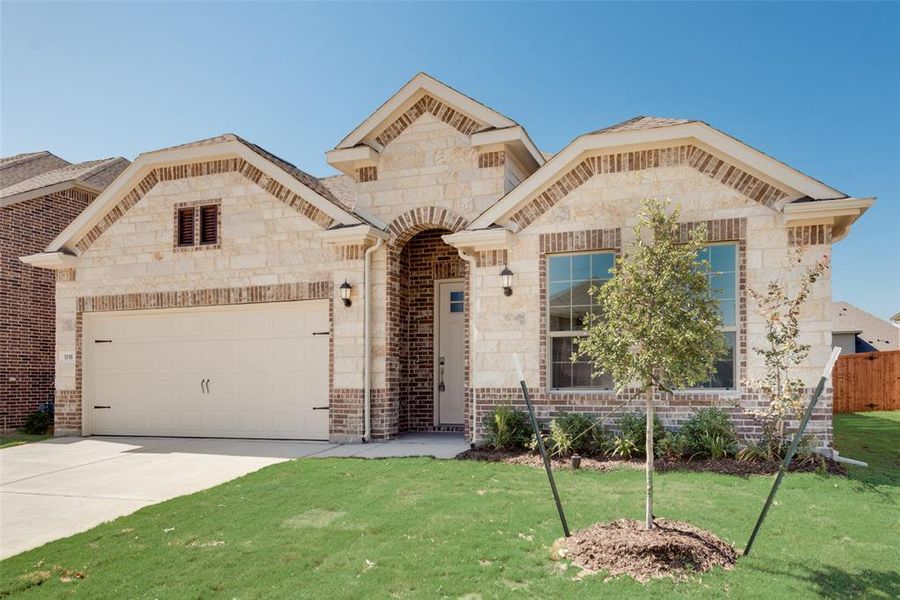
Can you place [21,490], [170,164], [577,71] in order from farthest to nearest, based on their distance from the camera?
[577,71] < [170,164] < [21,490]

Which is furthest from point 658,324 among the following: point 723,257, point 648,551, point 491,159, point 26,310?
point 26,310

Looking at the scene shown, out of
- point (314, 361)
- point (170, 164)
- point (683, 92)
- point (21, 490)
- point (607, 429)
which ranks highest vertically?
point (683, 92)

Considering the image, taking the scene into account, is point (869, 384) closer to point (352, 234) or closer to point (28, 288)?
point (352, 234)

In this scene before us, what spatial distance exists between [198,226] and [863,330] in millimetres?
35514

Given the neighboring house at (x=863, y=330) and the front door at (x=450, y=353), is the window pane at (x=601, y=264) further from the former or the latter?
the neighboring house at (x=863, y=330)

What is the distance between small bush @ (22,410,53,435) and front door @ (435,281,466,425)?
29.4ft

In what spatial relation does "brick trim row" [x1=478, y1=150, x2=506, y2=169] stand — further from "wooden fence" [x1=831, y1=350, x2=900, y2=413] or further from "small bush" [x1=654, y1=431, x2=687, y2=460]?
"wooden fence" [x1=831, y1=350, x2=900, y2=413]

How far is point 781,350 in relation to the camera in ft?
26.9

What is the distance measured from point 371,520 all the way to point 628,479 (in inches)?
124

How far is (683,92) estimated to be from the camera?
43.7 feet

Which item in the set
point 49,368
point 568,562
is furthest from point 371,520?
point 49,368

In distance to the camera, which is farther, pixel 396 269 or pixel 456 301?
pixel 456 301

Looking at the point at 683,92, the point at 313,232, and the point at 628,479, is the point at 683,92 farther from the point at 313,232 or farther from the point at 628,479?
the point at 628,479

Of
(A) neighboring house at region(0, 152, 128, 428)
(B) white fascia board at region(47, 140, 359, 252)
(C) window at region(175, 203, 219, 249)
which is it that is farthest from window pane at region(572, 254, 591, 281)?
(A) neighboring house at region(0, 152, 128, 428)
